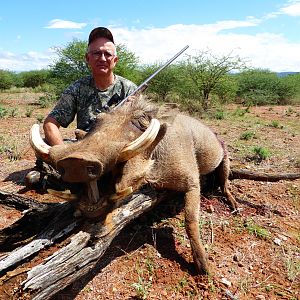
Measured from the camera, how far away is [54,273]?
2.26m

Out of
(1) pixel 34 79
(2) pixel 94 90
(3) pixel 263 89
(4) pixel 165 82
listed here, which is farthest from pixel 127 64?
(1) pixel 34 79

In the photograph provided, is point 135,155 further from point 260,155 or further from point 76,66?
point 76,66

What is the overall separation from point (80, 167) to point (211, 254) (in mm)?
1731

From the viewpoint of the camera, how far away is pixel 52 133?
3785mm

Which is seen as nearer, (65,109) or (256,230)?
(256,230)

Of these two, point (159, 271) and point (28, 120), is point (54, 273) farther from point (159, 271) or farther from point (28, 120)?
point (28, 120)

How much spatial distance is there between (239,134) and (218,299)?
23.9 ft

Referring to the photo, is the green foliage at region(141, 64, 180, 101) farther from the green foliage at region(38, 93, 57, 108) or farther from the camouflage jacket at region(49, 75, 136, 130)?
the camouflage jacket at region(49, 75, 136, 130)

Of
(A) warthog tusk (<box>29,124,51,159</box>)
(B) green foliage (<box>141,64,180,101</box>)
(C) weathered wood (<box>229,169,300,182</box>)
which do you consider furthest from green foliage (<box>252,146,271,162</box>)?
(B) green foliage (<box>141,64,180,101</box>)

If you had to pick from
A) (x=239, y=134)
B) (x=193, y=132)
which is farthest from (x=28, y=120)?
(x=193, y=132)

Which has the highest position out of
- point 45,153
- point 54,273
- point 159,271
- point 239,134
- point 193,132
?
point 45,153

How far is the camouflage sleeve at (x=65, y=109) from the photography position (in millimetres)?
4113

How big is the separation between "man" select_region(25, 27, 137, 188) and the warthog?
34.9 inches

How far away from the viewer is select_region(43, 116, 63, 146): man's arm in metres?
3.65
